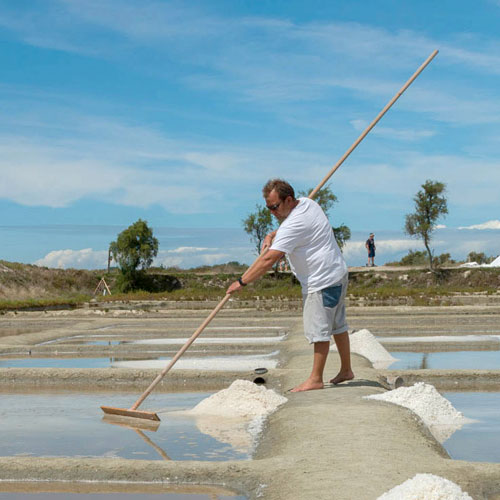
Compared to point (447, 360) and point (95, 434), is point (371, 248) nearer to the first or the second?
point (447, 360)

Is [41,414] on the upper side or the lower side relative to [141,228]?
lower

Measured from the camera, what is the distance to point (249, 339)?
36.8 ft

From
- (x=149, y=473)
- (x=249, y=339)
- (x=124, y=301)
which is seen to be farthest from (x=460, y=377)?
(x=124, y=301)

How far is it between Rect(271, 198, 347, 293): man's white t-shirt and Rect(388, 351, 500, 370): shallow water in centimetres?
308

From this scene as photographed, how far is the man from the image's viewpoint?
4.48 metres

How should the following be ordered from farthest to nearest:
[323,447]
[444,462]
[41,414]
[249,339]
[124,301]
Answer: [124,301], [249,339], [41,414], [323,447], [444,462]

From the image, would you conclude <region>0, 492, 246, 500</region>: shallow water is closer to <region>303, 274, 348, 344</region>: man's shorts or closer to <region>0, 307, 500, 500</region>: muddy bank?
<region>0, 307, 500, 500</region>: muddy bank

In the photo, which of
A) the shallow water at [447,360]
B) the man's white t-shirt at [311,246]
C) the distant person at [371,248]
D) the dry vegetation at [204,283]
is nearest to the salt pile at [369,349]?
the shallow water at [447,360]

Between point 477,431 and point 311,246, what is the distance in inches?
54.6

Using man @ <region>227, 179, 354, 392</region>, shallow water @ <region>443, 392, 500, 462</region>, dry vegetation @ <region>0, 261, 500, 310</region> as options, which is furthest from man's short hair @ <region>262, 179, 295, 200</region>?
dry vegetation @ <region>0, 261, 500, 310</region>

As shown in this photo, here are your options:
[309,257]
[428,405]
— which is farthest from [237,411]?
[428,405]

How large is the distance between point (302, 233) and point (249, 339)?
6.89m

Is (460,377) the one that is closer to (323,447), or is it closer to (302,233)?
(302,233)

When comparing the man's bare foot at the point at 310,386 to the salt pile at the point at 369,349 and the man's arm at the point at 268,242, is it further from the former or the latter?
the salt pile at the point at 369,349
